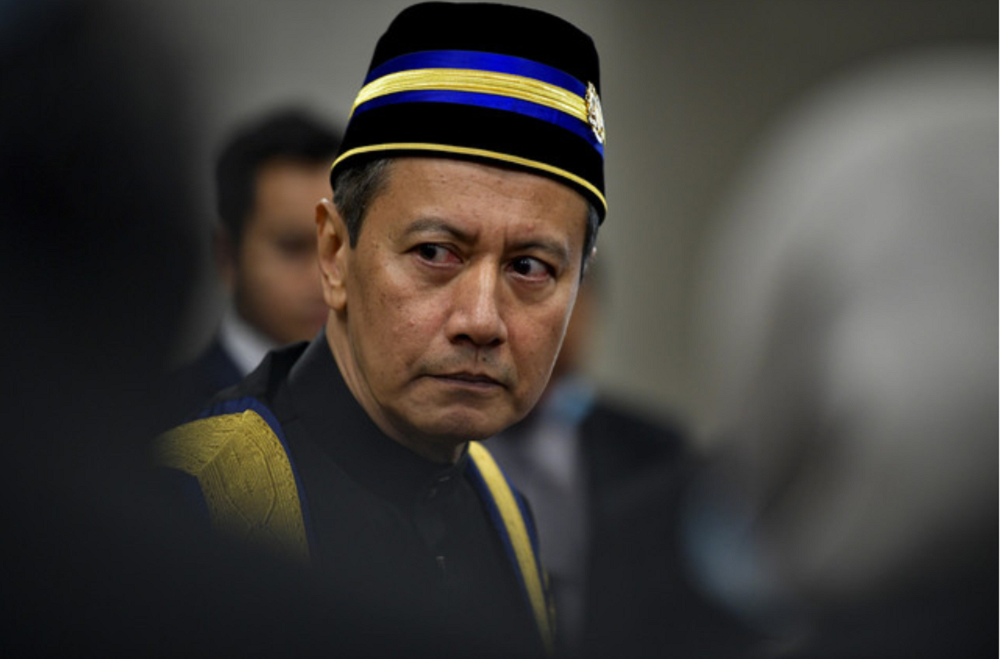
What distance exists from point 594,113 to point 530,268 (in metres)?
0.07

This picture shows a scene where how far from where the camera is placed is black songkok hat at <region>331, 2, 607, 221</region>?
326 mm

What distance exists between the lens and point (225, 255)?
0.31 metres

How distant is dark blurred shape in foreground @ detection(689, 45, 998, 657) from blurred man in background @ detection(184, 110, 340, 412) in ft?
0.55

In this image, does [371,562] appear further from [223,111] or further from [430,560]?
[223,111]

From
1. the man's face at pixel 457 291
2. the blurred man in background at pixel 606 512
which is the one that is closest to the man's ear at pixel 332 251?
the man's face at pixel 457 291

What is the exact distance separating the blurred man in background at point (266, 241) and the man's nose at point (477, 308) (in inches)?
2.7

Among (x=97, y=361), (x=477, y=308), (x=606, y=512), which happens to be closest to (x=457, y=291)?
(x=477, y=308)

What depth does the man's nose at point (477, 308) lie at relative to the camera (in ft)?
1.02

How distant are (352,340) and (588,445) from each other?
13.7 inches

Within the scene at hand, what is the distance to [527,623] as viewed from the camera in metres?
0.45

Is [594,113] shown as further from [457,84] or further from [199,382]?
[199,382]

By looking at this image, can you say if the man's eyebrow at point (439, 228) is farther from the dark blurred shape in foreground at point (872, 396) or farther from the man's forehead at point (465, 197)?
the dark blurred shape in foreground at point (872, 396)

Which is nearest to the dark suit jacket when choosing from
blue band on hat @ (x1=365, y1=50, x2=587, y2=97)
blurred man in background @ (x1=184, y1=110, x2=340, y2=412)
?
blurred man in background @ (x1=184, y1=110, x2=340, y2=412)

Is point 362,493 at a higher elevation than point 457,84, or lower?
lower
